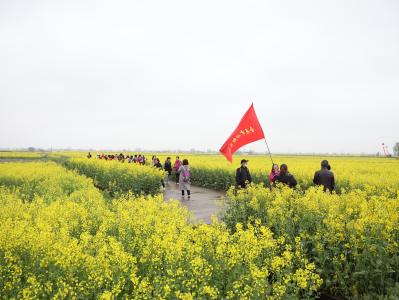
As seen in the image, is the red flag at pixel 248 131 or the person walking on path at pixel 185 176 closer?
the red flag at pixel 248 131

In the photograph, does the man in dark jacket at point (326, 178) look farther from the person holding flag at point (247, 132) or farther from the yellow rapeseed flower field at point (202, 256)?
the yellow rapeseed flower field at point (202, 256)

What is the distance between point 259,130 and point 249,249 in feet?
20.2

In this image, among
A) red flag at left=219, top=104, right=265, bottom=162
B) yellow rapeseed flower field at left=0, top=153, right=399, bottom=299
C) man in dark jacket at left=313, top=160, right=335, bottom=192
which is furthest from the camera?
red flag at left=219, top=104, right=265, bottom=162

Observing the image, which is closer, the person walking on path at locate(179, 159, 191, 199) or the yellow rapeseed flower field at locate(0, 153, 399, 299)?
the yellow rapeseed flower field at locate(0, 153, 399, 299)

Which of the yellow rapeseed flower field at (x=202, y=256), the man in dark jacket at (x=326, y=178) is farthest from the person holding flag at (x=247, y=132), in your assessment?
the yellow rapeseed flower field at (x=202, y=256)

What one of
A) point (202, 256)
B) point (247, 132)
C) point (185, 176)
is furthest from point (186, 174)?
point (202, 256)

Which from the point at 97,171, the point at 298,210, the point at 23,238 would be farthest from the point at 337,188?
the point at 97,171

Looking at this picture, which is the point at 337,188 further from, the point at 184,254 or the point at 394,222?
the point at 184,254

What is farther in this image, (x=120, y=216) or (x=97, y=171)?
(x=97, y=171)

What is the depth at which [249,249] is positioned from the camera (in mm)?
4934

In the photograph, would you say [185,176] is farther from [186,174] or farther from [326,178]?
[326,178]

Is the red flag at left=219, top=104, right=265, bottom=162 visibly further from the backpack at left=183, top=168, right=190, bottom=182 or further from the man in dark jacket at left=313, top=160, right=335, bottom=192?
the backpack at left=183, top=168, right=190, bottom=182

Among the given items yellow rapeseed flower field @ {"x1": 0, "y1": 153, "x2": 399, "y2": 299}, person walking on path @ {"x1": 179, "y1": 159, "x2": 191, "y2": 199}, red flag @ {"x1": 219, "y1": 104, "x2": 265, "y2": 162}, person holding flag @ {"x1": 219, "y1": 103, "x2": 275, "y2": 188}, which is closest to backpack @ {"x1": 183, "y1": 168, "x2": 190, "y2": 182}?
person walking on path @ {"x1": 179, "y1": 159, "x2": 191, "y2": 199}

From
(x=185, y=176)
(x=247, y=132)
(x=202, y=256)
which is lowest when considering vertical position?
(x=202, y=256)
